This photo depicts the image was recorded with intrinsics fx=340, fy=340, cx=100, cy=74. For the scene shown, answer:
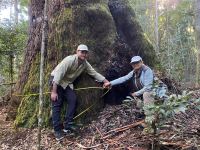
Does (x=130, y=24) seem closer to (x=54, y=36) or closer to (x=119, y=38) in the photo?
(x=119, y=38)

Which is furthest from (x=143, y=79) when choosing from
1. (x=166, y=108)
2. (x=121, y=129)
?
(x=166, y=108)

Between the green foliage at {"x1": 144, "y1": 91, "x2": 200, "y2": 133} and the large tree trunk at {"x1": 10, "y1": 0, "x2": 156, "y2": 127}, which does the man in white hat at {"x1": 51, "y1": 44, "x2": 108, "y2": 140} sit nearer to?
the large tree trunk at {"x1": 10, "y1": 0, "x2": 156, "y2": 127}

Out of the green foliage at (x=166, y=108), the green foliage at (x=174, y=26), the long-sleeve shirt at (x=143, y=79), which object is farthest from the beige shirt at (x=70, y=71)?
the green foliage at (x=174, y=26)

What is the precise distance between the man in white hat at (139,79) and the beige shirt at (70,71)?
396 mm

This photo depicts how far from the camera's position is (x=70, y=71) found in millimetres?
6473

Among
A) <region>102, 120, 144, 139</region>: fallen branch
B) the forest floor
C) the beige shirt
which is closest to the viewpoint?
the forest floor

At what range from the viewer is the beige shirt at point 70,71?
624 cm

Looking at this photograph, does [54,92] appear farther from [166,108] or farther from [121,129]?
[166,108]

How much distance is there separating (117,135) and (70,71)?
1.50 m

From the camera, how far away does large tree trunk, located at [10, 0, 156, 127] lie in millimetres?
6887

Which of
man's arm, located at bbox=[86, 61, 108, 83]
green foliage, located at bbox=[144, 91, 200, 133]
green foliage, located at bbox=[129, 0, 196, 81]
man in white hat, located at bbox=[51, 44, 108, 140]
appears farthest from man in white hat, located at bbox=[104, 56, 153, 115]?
green foliage, located at bbox=[129, 0, 196, 81]

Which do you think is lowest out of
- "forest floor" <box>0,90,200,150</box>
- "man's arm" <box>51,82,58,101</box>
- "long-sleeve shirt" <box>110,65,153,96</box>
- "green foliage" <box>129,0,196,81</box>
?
"forest floor" <box>0,90,200,150</box>

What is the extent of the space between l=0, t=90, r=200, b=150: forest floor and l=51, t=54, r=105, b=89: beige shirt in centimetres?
86

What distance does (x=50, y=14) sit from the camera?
728 cm
